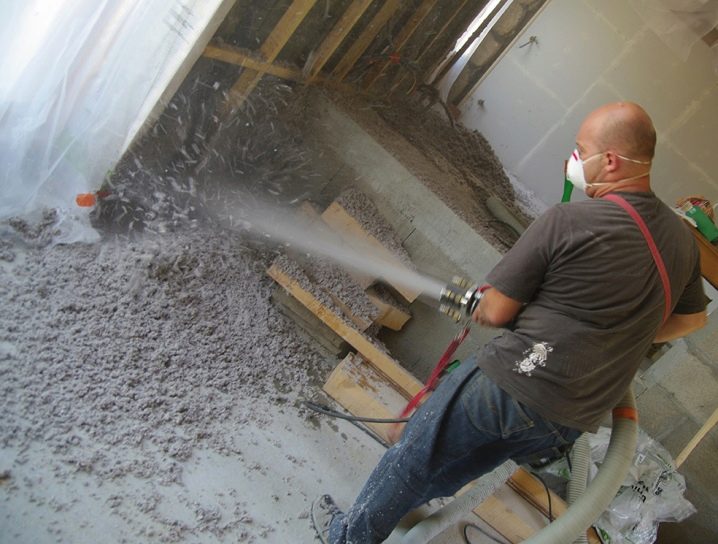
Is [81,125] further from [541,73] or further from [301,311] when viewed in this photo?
[541,73]

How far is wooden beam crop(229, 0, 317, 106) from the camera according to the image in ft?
8.66

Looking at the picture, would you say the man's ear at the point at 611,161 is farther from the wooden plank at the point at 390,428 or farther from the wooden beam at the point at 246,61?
the wooden beam at the point at 246,61

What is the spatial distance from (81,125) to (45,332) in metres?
0.92

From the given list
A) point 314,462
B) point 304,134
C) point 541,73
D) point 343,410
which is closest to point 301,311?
point 343,410

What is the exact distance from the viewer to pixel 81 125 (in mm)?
2385

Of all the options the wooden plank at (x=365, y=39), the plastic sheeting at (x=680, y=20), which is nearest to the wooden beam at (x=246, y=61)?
the wooden plank at (x=365, y=39)

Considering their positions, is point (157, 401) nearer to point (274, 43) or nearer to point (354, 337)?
point (354, 337)

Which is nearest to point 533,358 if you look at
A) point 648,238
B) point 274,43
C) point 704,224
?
point 648,238

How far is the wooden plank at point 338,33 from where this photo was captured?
2.90 m

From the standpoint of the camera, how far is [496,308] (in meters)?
1.64

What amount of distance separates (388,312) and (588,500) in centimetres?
149

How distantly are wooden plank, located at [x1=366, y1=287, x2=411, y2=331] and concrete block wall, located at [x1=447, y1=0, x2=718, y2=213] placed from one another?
2.10 meters

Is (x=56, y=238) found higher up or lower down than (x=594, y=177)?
lower down

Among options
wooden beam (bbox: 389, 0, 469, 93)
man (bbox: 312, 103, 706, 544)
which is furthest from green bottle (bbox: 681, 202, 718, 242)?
wooden beam (bbox: 389, 0, 469, 93)
